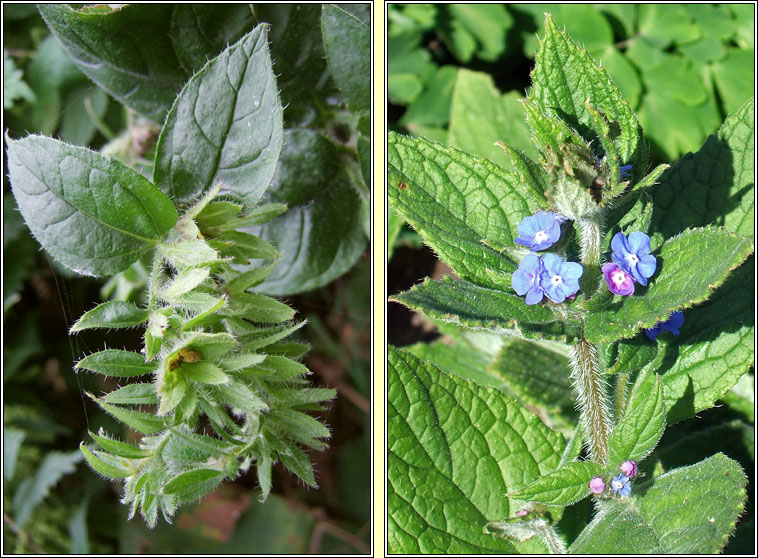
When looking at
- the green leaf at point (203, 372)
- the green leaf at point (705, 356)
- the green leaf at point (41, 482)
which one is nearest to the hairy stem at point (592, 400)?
the green leaf at point (705, 356)

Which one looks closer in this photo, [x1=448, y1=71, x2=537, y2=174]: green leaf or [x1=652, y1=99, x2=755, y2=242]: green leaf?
[x1=652, y1=99, x2=755, y2=242]: green leaf

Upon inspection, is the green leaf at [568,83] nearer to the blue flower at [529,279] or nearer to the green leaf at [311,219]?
the blue flower at [529,279]

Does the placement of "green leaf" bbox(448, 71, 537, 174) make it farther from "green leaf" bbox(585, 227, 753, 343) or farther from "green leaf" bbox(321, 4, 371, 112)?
"green leaf" bbox(585, 227, 753, 343)

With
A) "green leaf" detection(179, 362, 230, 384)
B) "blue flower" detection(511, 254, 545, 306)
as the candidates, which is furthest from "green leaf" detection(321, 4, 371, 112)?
"green leaf" detection(179, 362, 230, 384)

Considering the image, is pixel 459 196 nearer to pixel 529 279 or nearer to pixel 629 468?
pixel 529 279

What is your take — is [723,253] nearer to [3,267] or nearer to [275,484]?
[275,484]

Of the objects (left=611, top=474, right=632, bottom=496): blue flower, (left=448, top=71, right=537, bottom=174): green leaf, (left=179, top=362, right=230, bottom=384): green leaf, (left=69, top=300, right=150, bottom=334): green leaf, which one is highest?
(left=448, top=71, right=537, bottom=174): green leaf

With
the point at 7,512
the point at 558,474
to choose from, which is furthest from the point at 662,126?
the point at 7,512
